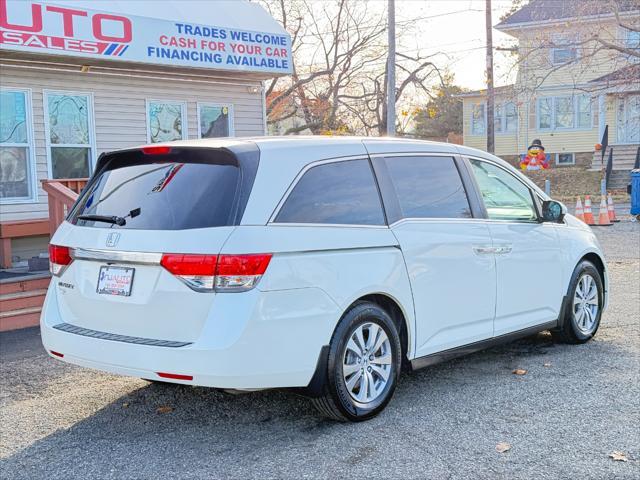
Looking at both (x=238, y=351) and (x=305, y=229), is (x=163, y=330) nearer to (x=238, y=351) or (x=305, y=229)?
(x=238, y=351)

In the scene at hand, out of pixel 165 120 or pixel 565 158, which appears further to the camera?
pixel 565 158

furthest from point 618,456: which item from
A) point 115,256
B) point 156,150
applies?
point 156,150

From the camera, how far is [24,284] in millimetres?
8438

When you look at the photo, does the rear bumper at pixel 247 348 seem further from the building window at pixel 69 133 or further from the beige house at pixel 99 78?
the building window at pixel 69 133

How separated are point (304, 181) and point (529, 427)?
2073 millimetres

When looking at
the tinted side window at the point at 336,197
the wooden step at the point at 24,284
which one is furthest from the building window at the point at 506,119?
the tinted side window at the point at 336,197

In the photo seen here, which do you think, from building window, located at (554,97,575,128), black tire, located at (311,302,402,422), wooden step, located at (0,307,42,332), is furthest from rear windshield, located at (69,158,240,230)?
building window, located at (554,97,575,128)

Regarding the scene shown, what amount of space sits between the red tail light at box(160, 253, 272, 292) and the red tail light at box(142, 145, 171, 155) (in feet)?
2.79

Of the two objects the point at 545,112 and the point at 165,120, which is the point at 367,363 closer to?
the point at 165,120

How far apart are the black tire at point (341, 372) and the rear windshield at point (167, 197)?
3.30 feet

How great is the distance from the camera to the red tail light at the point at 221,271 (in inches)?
162

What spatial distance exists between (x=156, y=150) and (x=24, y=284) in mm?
4469

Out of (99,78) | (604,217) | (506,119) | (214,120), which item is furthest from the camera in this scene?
(506,119)

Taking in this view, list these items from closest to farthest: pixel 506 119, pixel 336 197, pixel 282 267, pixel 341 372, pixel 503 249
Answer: pixel 282 267 → pixel 341 372 → pixel 336 197 → pixel 503 249 → pixel 506 119
